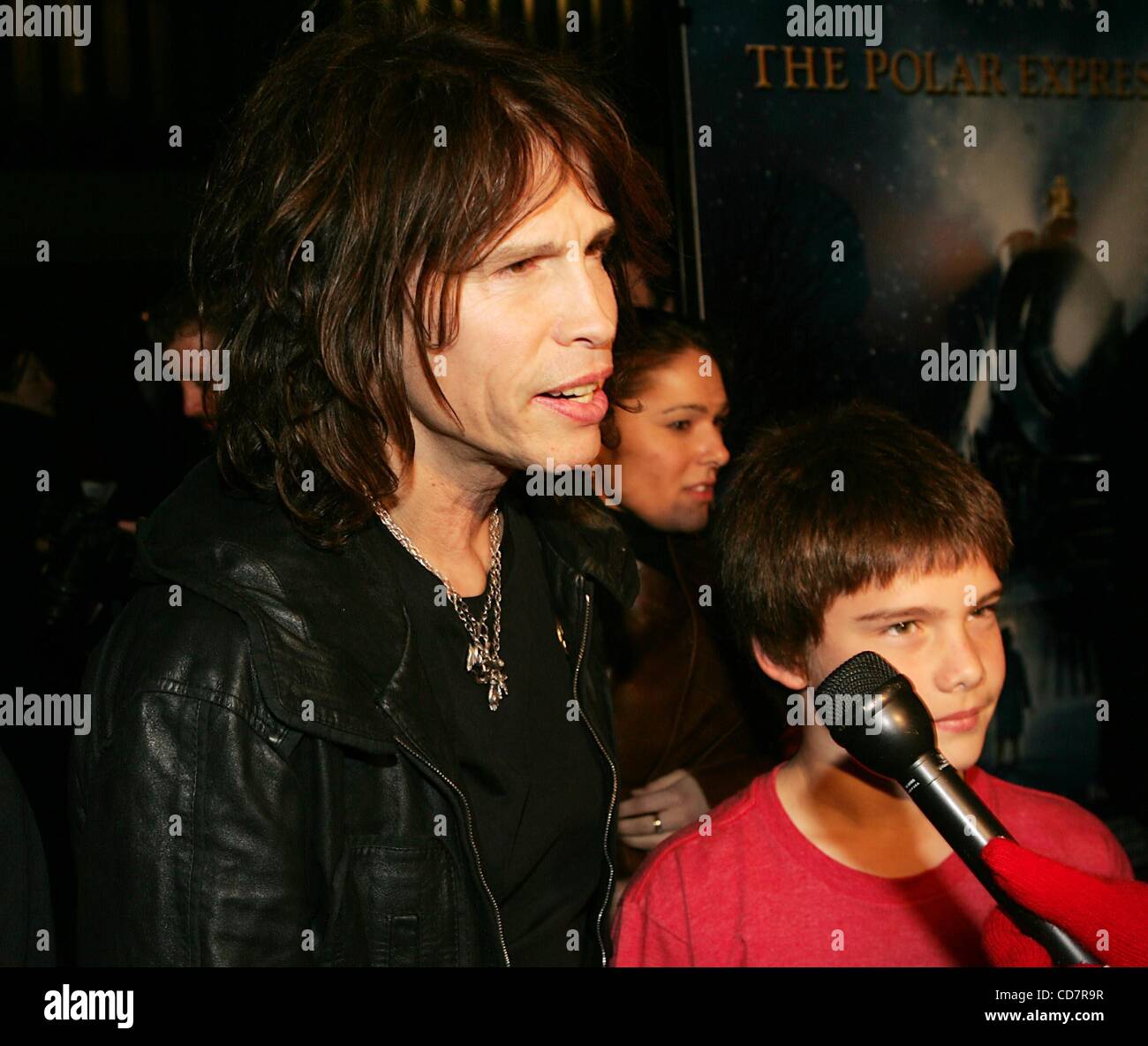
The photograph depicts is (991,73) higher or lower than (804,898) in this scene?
higher

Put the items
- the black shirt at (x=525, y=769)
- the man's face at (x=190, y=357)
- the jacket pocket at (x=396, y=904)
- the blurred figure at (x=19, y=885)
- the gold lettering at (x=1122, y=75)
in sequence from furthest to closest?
1. the gold lettering at (x=1122, y=75)
2. the man's face at (x=190, y=357)
3. the black shirt at (x=525, y=769)
4. the jacket pocket at (x=396, y=904)
5. the blurred figure at (x=19, y=885)

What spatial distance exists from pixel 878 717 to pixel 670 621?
4.72ft

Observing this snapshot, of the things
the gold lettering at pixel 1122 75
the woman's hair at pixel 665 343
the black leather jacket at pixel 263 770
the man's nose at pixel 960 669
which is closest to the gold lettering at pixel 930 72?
the gold lettering at pixel 1122 75

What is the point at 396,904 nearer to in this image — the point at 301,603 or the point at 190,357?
the point at 301,603

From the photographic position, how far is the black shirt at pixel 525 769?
4.84 ft

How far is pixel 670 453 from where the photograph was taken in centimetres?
252

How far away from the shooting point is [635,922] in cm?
171

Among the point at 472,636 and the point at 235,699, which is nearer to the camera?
the point at 235,699

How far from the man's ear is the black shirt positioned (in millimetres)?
301

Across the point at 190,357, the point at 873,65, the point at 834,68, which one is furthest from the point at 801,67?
the point at 190,357

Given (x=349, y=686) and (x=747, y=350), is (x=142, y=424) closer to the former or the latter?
(x=747, y=350)

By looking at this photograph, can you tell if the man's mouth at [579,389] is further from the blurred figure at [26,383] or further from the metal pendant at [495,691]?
the blurred figure at [26,383]
